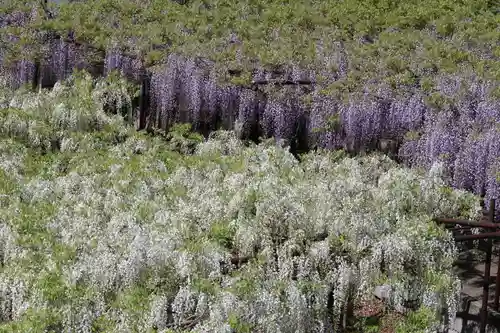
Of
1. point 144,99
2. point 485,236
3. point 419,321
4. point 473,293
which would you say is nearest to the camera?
point 419,321

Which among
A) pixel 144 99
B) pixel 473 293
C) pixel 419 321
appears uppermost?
pixel 144 99

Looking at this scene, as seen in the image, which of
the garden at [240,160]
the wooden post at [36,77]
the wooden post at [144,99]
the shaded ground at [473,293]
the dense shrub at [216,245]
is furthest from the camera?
the wooden post at [36,77]

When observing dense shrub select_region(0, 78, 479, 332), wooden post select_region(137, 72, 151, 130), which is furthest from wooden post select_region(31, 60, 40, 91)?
dense shrub select_region(0, 78, 479, 332)

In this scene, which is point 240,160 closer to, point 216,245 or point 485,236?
point 216,245

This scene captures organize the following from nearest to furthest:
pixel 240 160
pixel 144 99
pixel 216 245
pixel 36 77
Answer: pixel 216 245 < pixel 240 160 < pixel 144 99 < pixel 36 77

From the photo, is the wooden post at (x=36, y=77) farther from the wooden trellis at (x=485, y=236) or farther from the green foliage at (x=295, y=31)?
the wooden trellis at (x=485, y=236)

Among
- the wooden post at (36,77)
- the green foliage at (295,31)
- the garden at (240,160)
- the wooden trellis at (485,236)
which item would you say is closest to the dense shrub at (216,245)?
the garden at (240,160)

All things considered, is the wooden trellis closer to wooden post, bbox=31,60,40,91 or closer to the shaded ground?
the shaded ground

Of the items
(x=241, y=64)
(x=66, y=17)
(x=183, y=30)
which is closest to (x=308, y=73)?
(x=241, y=64)

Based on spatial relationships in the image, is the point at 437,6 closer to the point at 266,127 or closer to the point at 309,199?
the point at 266,127

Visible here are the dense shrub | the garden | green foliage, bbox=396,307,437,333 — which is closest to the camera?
the dense shrub

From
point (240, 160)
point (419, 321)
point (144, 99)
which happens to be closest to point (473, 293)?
point (419, 321)
